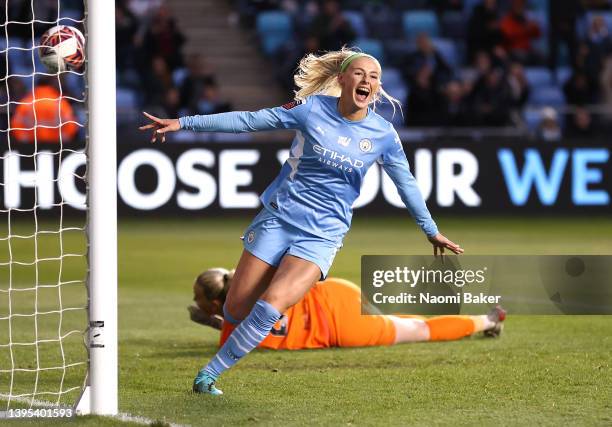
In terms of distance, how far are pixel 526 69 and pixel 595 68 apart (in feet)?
3.84

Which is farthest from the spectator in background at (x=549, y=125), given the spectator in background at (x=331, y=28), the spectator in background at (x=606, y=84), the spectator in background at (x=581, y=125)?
the spectator in background at (x=331, y=28)

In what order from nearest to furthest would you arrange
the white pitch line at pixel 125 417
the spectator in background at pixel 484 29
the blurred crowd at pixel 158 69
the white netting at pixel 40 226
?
the white pitch line at pixel 125 417
the white netting at pixel 40 226
the blurred crowd at pixel 158 69
the spectator in background at pixel 484 29

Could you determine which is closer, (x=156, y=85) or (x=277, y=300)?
(x=277, y=300)

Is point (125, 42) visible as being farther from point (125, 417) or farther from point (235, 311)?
point (125, 417)

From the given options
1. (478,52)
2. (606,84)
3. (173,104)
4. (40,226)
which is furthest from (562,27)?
(40,226)

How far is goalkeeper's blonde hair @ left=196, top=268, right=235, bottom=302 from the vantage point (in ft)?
26.6

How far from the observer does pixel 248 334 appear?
21.6 feet

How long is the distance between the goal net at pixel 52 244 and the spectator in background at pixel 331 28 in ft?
11.4

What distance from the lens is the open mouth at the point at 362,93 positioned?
6.65m

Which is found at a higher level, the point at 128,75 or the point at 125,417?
the point at 128,75


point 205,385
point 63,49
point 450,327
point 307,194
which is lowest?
point 450,327

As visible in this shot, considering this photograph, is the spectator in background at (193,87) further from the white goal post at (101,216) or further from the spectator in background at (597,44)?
the white goal post at (101,216)

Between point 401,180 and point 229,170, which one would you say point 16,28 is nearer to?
point 229,170

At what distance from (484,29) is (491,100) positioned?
2.06 metres
